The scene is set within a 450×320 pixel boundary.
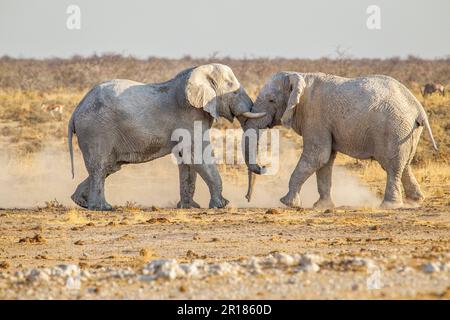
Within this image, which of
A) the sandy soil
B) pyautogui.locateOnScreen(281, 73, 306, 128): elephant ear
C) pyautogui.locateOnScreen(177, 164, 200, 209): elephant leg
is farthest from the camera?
pyautogui.locateOnScreen(177, 164, 200, 209): elephant leg

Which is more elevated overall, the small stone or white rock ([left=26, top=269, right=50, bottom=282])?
the small stone

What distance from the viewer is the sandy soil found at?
13.3m

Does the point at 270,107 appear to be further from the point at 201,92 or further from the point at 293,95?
the point at 201,92

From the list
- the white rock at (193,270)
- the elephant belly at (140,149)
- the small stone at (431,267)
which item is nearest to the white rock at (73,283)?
the white rock at (193,270)

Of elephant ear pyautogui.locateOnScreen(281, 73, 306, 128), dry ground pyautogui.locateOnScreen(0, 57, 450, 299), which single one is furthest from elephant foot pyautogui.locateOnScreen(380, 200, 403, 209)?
elephant ear pyautogui.locateOnScreen(281, 73, 306, 128)

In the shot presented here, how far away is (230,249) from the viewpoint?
1789cm

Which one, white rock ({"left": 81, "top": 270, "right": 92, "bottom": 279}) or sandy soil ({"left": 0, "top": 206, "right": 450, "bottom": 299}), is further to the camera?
white rock ({"left": 81, "top": 270, "right": 92, "bottom": 279})

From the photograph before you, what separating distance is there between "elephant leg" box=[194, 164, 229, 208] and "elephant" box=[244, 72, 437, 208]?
2.59ft

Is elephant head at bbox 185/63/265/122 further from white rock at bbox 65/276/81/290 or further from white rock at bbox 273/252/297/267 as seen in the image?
white rock at bbox 65/276/81/290

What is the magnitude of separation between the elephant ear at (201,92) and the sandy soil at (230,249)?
1.85 m

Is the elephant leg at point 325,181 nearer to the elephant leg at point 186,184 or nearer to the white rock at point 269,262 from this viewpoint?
the elephant leg at point 186,184

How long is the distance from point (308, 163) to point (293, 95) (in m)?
1.24

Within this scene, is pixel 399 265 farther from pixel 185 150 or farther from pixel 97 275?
pixel 185 150

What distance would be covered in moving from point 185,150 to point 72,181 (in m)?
6.40
